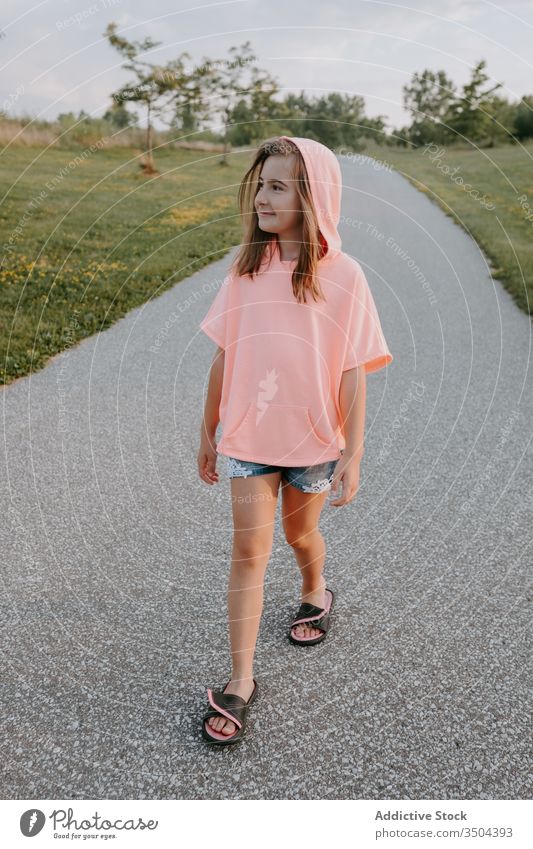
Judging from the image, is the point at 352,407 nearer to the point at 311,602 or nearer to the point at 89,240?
the point at 311,602

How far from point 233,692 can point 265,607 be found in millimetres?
707

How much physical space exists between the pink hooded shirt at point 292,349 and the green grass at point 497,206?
3525 mm

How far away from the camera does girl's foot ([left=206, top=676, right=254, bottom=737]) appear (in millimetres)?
2561

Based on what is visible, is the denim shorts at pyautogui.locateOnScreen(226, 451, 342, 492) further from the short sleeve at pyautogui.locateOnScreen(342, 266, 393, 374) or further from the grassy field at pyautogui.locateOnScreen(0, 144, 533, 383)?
the grassy field at pyautogui.locateOnScreen(0, 144, 533, 383)

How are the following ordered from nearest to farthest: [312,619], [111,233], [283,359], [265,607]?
1. [283,359]
2. [312,619]
3. [265,607]
4. [111,233]

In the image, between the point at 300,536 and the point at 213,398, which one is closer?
the point at 213,398

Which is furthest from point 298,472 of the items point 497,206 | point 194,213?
point 497,206

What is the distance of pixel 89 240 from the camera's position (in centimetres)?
1121

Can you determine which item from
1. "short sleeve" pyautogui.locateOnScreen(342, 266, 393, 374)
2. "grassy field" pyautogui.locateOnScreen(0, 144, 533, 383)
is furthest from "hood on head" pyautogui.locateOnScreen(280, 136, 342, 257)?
"grassy field" pyautogui.locateOnScreen(0, 144, 533, 383)

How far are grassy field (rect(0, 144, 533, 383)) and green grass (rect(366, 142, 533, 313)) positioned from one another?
0.04 meters

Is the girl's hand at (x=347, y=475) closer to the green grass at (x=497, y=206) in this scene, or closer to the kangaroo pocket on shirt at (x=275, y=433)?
Answer: the kangaroo pocket on shirt at (x=275, y=433)

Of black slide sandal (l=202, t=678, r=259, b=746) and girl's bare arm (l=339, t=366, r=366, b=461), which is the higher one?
girl's bare arm (l=339, t=366, r=366, b=461)

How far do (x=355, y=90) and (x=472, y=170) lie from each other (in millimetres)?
21139
